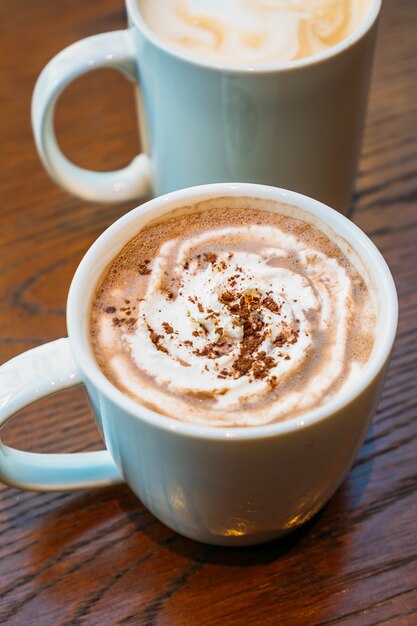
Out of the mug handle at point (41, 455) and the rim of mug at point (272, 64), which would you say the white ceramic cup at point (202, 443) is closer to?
the mug handle at point (41, 455)

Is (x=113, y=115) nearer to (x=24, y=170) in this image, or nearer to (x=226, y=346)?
(x=24, y=170)

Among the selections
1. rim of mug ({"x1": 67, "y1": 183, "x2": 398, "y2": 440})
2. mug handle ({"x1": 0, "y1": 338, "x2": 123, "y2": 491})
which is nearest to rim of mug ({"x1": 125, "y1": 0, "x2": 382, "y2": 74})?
rim of mug ({"x1": 67, "y1": 183, "x2": 398, "y2": 440})

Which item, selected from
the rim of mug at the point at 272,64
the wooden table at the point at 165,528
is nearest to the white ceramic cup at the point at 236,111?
the rim of mug at the point at 272,64

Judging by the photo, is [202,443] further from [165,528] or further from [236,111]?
[236,111]

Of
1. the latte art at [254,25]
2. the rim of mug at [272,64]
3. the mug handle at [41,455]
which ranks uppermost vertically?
the rim of mug at [272,64]

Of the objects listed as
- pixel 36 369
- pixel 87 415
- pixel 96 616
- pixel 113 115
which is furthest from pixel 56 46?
pixel 96 616

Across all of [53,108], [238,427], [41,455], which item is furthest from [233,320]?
[53,108]

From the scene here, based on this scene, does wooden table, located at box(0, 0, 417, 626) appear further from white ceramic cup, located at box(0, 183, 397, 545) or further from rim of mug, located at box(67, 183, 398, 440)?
rim of mug, located at box(67, 183, 398, 440)

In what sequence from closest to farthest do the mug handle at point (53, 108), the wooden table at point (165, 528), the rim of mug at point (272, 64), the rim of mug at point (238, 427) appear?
the rim of mug at point (238, 427), the wooden table at point (165, 528), the rim of mug at point (272, 64), the mug handle at point (53, 108)
